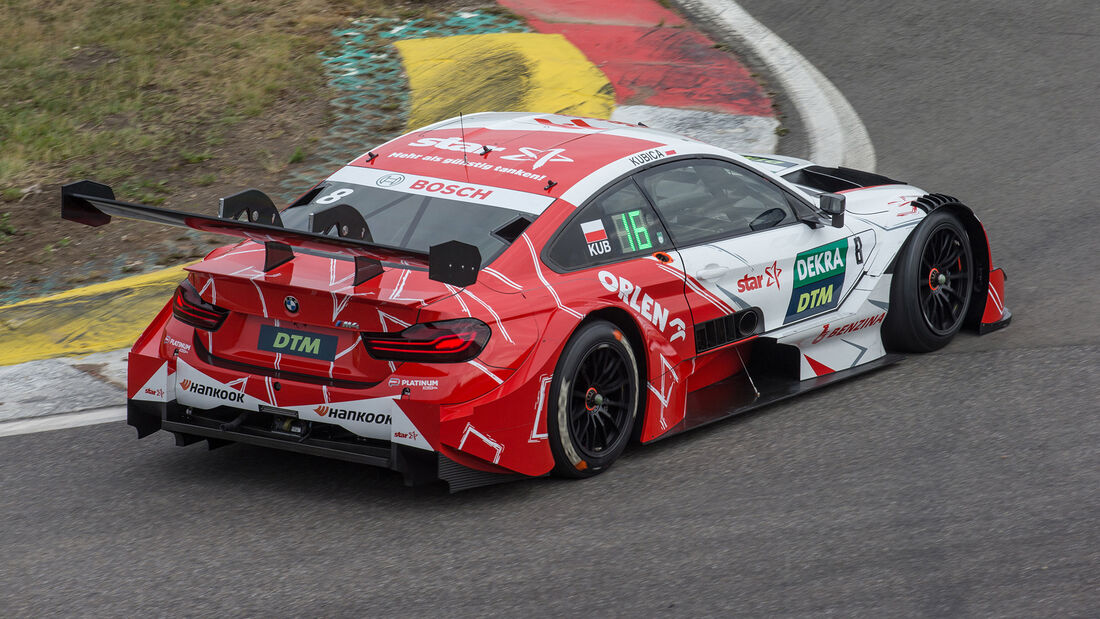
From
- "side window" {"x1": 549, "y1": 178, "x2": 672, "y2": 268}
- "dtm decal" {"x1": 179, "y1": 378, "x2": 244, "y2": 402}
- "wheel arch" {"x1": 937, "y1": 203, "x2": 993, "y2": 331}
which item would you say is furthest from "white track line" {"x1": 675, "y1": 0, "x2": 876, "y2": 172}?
"dtm decal" {"x1": 179, "y1": 378, "x2": 244, "y2": 402}

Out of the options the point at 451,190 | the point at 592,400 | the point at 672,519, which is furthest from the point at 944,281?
the point at 451,190

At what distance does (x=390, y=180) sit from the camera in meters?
5.34

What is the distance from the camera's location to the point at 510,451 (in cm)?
461

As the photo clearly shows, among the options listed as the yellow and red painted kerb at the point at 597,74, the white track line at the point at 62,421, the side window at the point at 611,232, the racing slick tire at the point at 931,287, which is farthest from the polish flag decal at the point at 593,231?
the yellow and red painted kerb at the point at 597,74

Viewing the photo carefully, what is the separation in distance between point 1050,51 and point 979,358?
6.54 m

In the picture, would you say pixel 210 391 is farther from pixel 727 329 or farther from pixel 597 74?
pixel 597 74

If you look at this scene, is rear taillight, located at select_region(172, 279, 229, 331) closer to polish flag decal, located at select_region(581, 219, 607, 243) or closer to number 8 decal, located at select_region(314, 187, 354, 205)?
number 8 decal, located at select_region(314, 187, 354, 205)

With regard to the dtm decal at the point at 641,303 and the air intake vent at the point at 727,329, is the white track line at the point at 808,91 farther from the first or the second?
the dtm decal at the point at 641,303

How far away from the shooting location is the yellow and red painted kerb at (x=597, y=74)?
10352mm

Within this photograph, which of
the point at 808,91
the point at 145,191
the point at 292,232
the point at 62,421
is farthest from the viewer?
the point at 808,91

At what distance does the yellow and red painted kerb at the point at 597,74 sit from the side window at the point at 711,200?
3.93 m

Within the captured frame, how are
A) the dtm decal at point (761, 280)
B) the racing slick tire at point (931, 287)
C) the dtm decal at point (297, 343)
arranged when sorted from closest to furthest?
the dtm decal at point (297, 343) < the dtm decal at point (761, 280) < the racing slick tire at point (931, 287)

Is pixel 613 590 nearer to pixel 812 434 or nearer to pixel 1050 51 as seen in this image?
pixel 812 434

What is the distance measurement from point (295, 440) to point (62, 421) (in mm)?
1805
